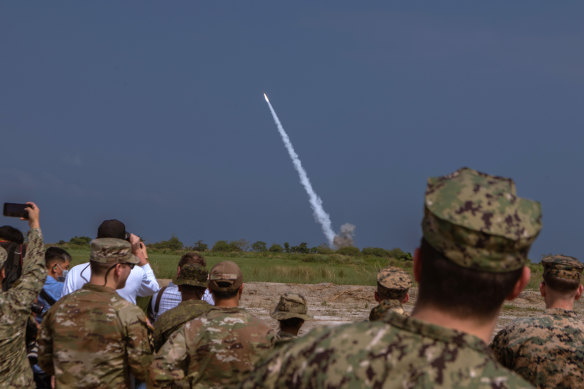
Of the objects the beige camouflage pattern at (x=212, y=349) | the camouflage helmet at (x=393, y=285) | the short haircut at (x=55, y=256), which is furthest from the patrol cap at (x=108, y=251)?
the short haircut at (x=55, y=256)

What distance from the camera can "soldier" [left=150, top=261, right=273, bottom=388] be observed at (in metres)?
4.34

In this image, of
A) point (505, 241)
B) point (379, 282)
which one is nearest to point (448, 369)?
point (505, 241)

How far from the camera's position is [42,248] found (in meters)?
5.39

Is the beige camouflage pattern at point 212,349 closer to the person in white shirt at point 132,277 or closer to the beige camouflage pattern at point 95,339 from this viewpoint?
the beige camouflage pattern at point 95,339

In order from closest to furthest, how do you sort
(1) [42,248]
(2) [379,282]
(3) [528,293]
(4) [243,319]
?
1. (4) [243,319]
2. (1) [42,248]
3. (2) [379,282]
4. (3) [528,293]

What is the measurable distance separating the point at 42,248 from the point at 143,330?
1352mm

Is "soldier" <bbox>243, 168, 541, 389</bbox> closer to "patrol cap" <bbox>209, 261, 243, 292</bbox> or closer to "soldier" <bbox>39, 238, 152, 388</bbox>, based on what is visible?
"patrol cap" <bbox>209, 261, 243, 292</bbox>

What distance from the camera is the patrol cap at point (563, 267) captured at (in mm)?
4836

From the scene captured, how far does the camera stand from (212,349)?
4.41 metres

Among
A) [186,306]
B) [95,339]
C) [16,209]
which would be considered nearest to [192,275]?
[186,306]

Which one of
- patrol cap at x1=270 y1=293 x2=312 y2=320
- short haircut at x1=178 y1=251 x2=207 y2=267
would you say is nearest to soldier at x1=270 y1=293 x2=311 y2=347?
patrol cap at x1=270 y1=293 x2=312 y2=320

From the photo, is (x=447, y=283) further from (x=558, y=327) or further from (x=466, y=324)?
(x=558, y=327)

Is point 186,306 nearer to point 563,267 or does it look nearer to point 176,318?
point 176,318

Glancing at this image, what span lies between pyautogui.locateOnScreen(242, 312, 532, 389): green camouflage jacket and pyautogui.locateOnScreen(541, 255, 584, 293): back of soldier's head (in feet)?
11.0
